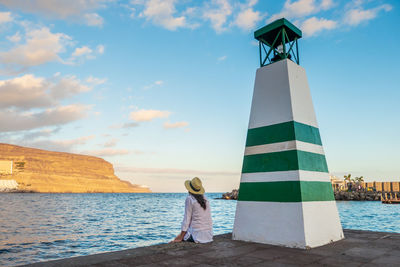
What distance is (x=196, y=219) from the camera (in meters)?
6.23

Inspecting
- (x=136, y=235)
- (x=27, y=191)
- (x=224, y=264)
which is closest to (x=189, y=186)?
(x=224, y=264)

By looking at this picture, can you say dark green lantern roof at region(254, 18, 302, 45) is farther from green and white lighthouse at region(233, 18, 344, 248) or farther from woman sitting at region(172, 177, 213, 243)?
woman sitting at region(172, 177, 213, 243)

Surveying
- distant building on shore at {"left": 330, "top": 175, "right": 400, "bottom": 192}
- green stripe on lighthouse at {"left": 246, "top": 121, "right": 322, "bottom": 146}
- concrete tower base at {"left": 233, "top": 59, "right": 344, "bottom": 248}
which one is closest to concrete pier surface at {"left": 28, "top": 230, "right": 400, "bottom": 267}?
concrete tower base at {"left": 233, "top": 59, "right": 344, "bottom": 248}

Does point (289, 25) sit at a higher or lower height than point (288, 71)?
higher

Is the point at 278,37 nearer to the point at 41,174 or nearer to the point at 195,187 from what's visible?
the point at 195,187

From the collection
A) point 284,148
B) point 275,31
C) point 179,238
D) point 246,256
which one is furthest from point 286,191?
point 275,31

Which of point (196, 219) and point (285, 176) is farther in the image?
point (285, 176)

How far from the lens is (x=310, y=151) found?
6.80m

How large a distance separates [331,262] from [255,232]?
7.11 ft

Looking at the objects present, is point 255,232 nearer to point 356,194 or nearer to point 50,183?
point 356,194

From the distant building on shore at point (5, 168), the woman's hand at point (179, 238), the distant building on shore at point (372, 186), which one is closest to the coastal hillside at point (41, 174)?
the distant building on shore at point (5, 168)

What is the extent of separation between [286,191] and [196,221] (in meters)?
2.13

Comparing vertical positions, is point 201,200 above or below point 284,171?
below

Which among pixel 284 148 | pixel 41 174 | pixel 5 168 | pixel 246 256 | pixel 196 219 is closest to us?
pixel 246 256
